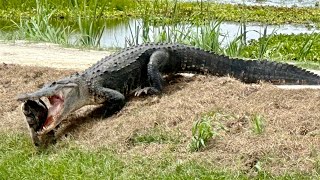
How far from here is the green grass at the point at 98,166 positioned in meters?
4.33

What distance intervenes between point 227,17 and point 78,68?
9941mm

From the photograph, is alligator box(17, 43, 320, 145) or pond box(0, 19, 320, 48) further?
pond box(0, 19, 320, 48)

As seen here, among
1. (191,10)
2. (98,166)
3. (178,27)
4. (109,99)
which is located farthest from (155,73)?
(191,10)

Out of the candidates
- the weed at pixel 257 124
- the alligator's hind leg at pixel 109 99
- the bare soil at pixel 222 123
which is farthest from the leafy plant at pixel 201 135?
the alligator's hind leg at pixel 109 99

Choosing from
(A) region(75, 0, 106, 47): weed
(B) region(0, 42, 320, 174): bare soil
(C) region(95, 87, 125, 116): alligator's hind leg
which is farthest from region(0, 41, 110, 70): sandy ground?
(C) region(95, 87, 125, 116): alligator's hind leg

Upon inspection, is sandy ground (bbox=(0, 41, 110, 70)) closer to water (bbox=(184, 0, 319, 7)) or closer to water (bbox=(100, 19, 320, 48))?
water (bbox=(100, 19, 320, 48))

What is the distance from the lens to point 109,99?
19.1 ft

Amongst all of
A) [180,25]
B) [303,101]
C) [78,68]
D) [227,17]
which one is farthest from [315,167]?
[227,17]

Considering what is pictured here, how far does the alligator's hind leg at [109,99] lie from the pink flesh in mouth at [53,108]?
46 centimetres

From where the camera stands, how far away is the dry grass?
443cm

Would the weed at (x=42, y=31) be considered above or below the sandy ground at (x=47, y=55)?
above

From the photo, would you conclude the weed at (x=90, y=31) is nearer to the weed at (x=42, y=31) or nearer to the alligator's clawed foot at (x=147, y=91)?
the weed at (x=42, y=31)

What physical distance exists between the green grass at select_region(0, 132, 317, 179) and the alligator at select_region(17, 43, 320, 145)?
0.36m

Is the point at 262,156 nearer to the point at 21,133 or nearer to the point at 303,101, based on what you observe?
the point at 303,101
